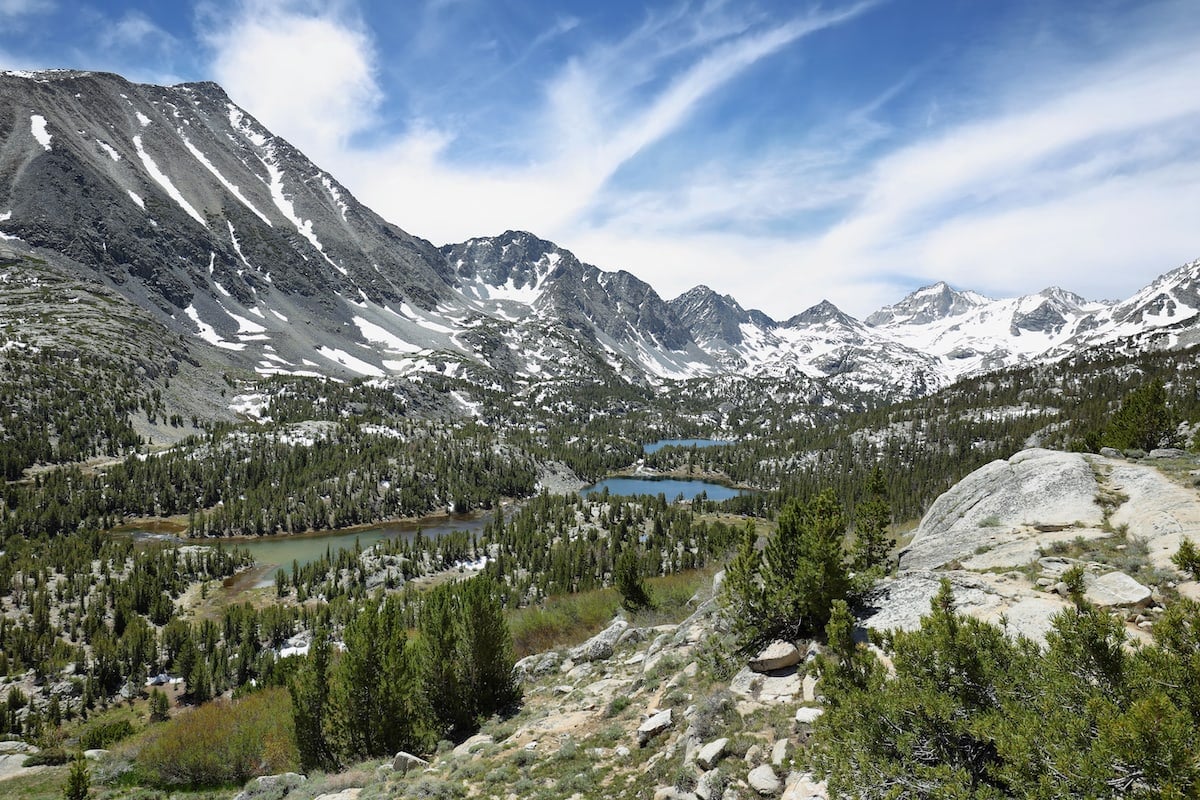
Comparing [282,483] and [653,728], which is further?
[282,483]

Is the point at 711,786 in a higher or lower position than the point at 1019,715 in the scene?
lower

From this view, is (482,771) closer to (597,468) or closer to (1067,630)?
(1067,630)

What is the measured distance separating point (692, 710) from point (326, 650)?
1560 centimetres

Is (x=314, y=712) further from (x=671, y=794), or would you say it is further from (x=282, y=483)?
(x=282, y=483)

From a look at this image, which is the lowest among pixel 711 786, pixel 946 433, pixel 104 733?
pixel 104 733

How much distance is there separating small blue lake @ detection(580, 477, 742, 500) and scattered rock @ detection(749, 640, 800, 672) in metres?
127

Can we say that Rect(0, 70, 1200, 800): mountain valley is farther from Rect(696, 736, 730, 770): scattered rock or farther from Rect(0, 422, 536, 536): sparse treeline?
Rect(0, 422, 536, 536): sparse treeline

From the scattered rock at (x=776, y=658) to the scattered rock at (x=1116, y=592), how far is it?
5766mm

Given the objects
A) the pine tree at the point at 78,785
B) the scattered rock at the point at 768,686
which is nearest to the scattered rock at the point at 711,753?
the scattered rock at the point at 768,686

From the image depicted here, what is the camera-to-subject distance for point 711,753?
31.7 ft

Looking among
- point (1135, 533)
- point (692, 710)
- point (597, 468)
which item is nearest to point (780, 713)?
point (692, 710)

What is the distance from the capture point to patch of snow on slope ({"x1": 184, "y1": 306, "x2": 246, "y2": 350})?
18425 centimetres

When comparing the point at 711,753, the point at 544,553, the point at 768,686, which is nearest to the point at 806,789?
the point at 711,753

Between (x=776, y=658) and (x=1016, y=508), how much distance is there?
454 inches
